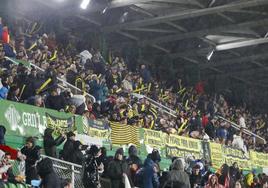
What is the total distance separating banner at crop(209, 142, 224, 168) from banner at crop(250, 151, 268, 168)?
8.61 ft

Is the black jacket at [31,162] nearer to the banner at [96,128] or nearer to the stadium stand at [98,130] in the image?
the stadium stand at [98,130]

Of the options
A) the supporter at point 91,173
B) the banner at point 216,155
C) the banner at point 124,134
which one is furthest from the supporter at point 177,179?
the banner at point 216,155

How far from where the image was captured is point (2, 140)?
1144cm

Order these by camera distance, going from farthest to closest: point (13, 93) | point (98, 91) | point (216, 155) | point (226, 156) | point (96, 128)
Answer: point (226, 156) < point (216, 155) < point (98, 91) < point (96, 128) < point (13, 93)

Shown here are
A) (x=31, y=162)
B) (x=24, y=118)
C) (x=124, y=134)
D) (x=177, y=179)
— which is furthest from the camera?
(x=124, y=134)

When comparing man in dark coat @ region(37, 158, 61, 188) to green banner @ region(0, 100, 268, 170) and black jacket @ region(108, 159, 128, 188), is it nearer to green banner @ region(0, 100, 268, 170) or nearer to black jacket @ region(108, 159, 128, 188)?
green banner @ region(0, 100, 268, 170)

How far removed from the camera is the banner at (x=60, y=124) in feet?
45.7

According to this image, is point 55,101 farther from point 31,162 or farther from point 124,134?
point 31,162

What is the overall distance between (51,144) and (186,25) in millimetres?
15309

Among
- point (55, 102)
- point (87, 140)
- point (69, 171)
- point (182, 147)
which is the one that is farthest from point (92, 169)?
point (182, 147)

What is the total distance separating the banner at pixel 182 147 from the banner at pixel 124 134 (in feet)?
5.94

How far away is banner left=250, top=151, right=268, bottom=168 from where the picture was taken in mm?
23216

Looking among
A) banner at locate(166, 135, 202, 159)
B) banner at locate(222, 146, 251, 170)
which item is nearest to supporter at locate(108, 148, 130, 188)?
banner at locate(166, 135, 202, 159)

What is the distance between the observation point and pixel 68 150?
13.0 metres
